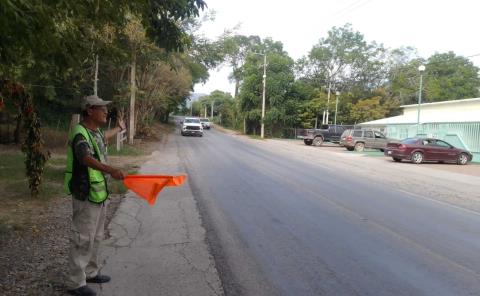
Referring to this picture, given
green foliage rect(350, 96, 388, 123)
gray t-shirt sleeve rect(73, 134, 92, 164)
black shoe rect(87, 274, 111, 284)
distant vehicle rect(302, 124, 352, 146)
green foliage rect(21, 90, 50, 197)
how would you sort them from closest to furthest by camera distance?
gray t-shirt sleeve rect(73, 134, 92, 164) < black shoe rect(87, 274, 111, 284) < green foliage rect(21, 90, 50, 197) < distant vehicle rect(302, 124, 352, 146) < green foliage rect(350, 96, 388, 123)

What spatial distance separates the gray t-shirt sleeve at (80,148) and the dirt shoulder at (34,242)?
1344 millimetres

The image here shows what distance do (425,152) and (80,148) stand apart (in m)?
23.6

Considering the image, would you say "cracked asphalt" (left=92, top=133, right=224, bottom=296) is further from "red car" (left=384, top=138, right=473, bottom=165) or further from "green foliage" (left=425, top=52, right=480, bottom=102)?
"green foliage" (left=425, top=52, right=480, bottom=102)

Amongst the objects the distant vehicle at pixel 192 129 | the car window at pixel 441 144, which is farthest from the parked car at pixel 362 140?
the distant vehicle at pixel 192 129

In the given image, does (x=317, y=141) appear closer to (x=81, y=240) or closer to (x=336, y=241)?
(x=336, y=241)

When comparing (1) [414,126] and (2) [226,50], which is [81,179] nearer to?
(2) [226,50]

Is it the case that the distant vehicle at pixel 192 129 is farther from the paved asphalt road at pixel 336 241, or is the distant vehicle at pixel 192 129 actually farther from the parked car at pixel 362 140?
the paved asphalt road at pixel 336 241

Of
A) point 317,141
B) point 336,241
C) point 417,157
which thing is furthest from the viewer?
point 317,141

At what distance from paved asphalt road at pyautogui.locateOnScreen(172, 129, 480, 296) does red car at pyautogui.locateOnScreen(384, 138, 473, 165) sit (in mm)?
13137

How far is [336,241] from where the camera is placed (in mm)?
7082

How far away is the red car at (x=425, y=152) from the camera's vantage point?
82.2ft

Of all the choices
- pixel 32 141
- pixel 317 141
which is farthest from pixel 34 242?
pixel 317 141

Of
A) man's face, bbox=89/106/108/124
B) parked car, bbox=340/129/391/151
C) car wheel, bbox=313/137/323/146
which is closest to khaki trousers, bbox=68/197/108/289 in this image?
man's face, bbox=89/106/108/124

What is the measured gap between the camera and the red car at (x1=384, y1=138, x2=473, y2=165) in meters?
25.1
